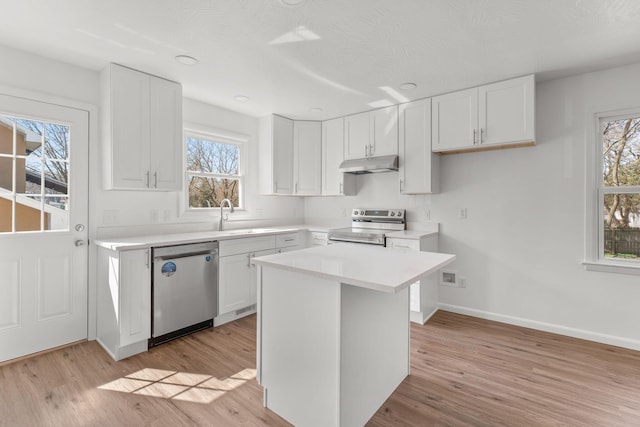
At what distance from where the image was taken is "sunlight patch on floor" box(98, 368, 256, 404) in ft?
6.67

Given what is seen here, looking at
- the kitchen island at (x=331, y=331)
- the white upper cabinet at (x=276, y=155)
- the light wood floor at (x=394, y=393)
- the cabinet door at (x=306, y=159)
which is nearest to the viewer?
the kitchen island at (x=331, y=331)

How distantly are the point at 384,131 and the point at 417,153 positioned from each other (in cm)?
51

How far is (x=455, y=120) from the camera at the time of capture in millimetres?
3230

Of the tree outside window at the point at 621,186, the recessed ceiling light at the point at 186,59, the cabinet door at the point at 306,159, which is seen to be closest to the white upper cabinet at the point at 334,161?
the cabinet door at the point at 306,159

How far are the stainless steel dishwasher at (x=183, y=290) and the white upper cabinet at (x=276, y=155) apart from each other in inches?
53.2

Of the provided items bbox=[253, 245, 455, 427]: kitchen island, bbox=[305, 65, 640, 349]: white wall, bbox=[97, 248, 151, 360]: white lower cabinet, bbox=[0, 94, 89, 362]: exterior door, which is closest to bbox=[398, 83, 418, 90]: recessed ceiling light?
bbox=[305, 65, 640, 349]: white wall

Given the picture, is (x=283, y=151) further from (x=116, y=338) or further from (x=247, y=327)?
(x=116, y=338)

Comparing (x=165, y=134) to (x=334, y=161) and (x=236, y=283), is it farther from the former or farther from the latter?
(x=334, y=161)

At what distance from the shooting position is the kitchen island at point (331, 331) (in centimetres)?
156

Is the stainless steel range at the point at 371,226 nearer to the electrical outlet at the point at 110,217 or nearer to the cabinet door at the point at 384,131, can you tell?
the cabinet door at the point at 384,131

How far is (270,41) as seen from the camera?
228cm

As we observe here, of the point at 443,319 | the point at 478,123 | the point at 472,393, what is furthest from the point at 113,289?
the point at 478,123

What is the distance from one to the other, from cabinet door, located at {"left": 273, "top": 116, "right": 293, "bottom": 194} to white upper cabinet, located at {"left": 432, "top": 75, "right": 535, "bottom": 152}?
188 cm

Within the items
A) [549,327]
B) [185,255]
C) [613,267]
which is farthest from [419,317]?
[185,255]
